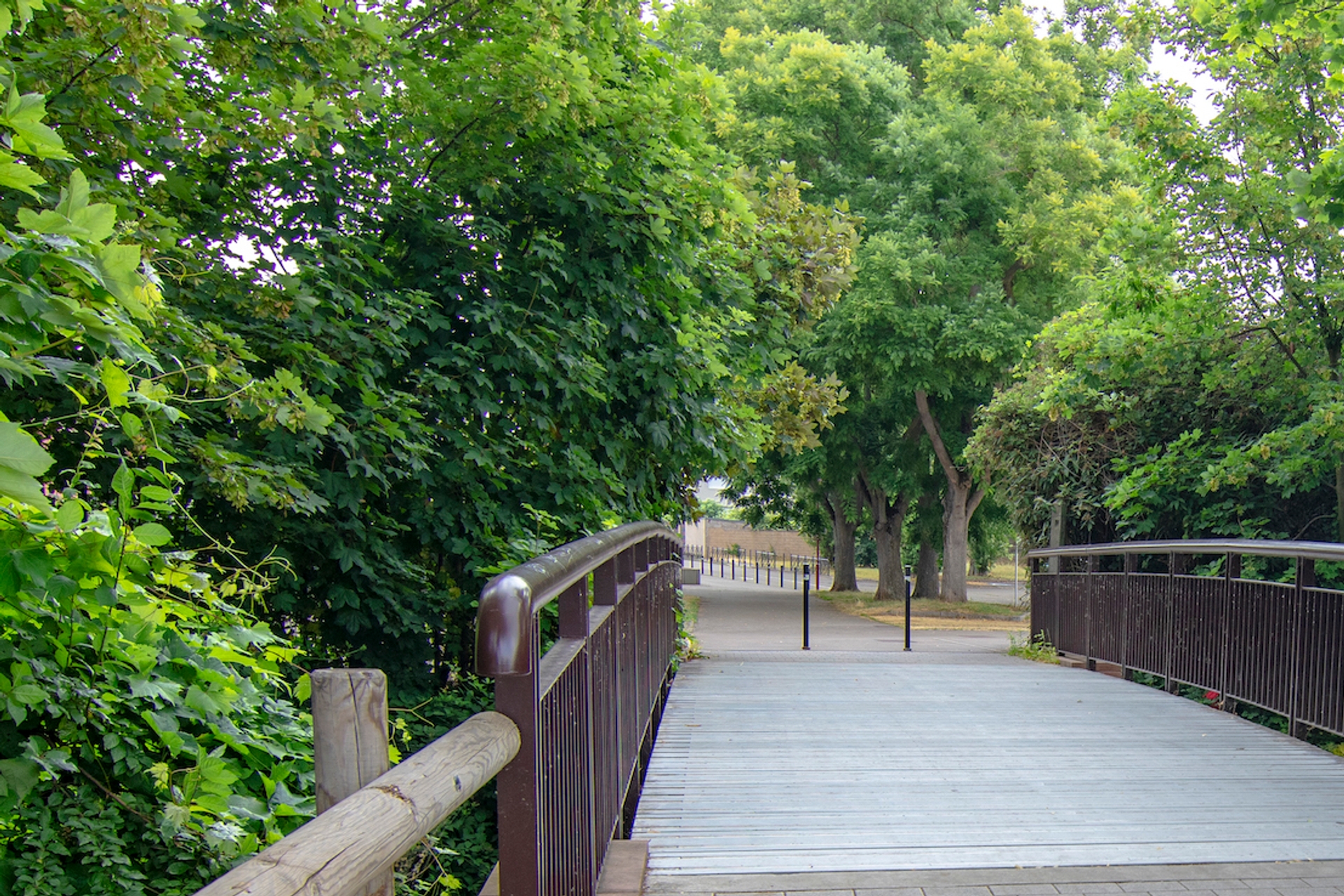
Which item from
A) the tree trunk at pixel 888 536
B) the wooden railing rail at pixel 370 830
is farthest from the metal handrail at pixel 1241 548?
the tree trunk at pixel 888 536

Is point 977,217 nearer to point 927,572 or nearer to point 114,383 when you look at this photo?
point 927,572

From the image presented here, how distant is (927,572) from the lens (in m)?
27.3

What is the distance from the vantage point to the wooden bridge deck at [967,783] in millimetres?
4184

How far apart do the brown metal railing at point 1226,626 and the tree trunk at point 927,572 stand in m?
17.0

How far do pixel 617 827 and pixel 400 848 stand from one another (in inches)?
112

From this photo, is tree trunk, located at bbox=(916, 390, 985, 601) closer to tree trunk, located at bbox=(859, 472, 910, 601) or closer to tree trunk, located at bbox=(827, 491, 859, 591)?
tree trunk, located at bbox=(859, 472, 910, 601)

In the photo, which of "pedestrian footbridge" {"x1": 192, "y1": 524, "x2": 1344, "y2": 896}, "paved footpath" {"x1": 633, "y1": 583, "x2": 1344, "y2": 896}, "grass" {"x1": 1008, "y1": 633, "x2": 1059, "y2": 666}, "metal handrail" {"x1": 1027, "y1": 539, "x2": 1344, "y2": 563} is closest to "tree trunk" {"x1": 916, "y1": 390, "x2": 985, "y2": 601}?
"grass" {"x1": 1008, "y1": 633, "x2": 1059, "y2": 666}

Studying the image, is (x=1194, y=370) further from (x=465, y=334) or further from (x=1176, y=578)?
(x=465, y=334)

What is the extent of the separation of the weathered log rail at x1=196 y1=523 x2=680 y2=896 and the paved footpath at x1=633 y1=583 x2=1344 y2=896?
791 millimetres

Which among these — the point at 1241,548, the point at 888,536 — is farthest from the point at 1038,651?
the point at 888,536

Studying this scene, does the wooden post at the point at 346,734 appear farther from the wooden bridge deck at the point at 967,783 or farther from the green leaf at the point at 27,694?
the wooden bridge deck at the point at 967,783

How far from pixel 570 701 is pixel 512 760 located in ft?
2.21

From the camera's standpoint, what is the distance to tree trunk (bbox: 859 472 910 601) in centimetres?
2647

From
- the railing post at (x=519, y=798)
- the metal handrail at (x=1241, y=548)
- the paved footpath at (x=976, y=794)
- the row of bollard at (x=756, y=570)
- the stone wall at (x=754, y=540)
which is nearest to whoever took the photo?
the railing post at (x=519, y=798)
